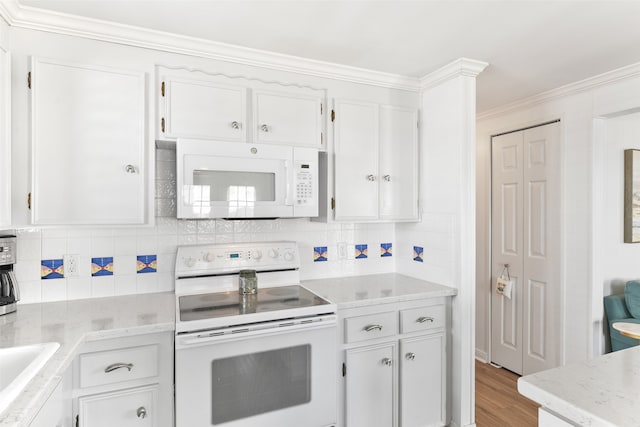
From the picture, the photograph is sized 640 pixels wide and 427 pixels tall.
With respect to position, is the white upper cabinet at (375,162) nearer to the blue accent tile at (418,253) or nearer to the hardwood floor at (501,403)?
the blue accent tile at (418,253)

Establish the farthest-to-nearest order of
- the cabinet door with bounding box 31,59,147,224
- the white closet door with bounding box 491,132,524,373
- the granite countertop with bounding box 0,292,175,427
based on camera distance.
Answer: the white closet door with bounding box 491,132,524,373, the cabinet door with bounding box 31,59,147,224, the granite countertop with bounding box 0,292,175,427

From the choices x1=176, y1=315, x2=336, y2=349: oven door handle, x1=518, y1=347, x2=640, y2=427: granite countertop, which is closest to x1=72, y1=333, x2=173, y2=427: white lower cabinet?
x1=176, y1=315, x2=336, y2=349: oven door handle

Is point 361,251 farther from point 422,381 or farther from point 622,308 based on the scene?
point 622,308

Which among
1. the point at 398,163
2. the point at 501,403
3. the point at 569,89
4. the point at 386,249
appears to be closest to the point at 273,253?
the point at 386,249

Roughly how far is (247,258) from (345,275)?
31.1 inches

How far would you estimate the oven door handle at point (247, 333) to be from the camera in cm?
167

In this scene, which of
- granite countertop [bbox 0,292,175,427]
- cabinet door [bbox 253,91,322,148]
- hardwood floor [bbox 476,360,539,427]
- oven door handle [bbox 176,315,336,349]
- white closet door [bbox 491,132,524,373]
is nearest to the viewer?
granite countertop [bbox 0,292,175,427]

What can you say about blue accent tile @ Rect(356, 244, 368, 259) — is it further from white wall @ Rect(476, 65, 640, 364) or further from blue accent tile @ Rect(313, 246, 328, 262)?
white wall @ Rect(476, 65, 640, 364)

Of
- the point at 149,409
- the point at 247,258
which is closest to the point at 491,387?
the point at 247,258

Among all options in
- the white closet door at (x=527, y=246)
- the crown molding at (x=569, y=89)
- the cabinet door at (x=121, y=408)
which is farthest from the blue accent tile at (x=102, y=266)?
the crown molding at (x=569, y=89)

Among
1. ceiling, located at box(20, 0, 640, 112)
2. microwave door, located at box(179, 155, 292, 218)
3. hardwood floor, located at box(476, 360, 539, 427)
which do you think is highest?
ceiling, located at box(20, 0, 640, 112)

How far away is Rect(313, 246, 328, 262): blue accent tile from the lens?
105 inches

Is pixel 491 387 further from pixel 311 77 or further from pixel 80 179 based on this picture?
pixel 80 179

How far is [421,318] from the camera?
2279 millimetres
